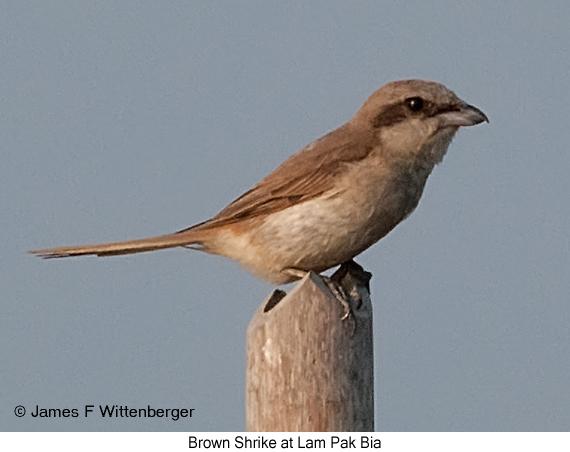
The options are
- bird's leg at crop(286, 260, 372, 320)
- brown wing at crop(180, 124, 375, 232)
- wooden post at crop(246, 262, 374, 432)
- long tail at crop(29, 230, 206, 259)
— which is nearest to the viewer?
wooden post at crop(246, 262, 374, 432)

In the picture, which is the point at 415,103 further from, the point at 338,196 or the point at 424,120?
the point at 338,196

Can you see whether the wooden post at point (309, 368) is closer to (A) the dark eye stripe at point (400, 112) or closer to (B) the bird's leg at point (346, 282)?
(B) the bird's leg at point (346, 282)

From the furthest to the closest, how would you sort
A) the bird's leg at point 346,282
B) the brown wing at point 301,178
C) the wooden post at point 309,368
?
the brown wing at point 301,178
the bird's leg at point 346,282
the wooden post at point 309,368

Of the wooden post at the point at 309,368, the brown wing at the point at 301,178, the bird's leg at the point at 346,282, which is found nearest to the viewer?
the wooden post at the point at 309,368

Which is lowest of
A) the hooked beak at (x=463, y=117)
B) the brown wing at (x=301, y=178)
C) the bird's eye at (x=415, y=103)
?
the brown wing at (x=301, y=178)

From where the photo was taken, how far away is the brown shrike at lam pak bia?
20.4ft

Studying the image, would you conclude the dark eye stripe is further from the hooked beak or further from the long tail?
the long tail

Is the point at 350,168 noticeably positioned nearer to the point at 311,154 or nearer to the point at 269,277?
the point at 311,154

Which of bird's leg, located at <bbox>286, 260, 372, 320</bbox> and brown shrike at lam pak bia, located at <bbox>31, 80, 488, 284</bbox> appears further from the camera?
brown shrike at lam pak bia, located at <bbox>31, 80, 488, 284</bbox>

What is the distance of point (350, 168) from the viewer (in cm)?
630

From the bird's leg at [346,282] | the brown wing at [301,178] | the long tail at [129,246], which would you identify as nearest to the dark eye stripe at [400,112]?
the brown wing at [301,178]

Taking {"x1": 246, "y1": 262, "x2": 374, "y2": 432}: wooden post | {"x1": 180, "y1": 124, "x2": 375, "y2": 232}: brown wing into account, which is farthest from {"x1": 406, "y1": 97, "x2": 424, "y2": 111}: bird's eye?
{"x1": 246, "y1": 262, "x2": 374, "y2": 432}: wooden post

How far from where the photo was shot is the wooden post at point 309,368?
459 cm
